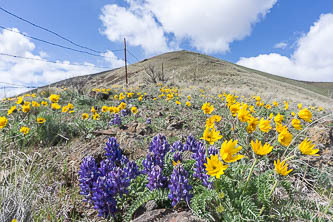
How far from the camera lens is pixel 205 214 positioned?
1.56 m

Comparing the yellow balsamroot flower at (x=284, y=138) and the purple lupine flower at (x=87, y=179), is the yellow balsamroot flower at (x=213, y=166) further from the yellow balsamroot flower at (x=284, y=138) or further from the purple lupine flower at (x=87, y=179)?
the purple lupine flower at (x=87, y=179)

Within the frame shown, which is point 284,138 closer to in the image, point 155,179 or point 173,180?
point 173,180

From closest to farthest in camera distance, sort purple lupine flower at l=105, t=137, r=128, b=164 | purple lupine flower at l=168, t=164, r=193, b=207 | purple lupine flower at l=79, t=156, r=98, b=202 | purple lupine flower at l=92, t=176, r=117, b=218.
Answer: purple lupine flower at l=168, t=164, r=193, b=207
purple lupine flower at l=92, t=176, r=117, b=218
purple lupine flower at l=79, t=156, r=98, b=202
purple lupine flower at l=105, t=137, r=128, b=164

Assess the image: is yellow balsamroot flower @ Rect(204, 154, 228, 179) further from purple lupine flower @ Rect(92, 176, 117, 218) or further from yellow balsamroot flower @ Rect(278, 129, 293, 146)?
purple lupine flower @ Rect(92, 176, 117, 218)

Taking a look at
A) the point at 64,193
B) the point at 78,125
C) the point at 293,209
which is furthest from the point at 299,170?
the point at 78,125

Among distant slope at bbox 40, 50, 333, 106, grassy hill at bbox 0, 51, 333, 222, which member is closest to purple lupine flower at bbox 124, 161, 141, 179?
grassy hill at bbox 0, 51, 333, 222

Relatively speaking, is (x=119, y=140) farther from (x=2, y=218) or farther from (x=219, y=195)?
(x=219, y=195)

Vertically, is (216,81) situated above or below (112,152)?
above

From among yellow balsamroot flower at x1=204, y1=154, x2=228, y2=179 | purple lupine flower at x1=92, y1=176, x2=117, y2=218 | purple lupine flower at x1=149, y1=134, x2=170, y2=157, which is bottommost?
purple lupine flower at x1=92, y1=176, x2=117, y2=218

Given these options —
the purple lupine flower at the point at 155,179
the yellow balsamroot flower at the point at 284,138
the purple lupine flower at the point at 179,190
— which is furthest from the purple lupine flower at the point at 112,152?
the yellow balsamroot flower at the point at 284,138

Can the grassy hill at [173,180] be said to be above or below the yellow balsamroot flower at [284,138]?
below

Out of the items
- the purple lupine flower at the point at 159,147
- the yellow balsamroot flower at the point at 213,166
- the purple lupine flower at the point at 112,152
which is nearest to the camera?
the yellow balsamroot flower at the point at 213,166

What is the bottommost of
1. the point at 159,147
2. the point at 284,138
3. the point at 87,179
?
the point at 87,179

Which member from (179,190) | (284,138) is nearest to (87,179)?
(179,190)
